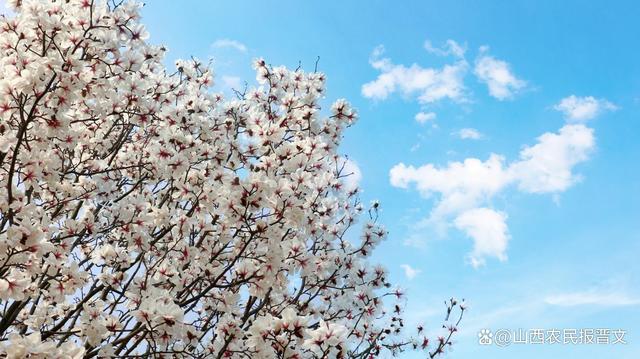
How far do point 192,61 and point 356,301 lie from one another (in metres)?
4.23

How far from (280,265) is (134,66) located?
7.95ft

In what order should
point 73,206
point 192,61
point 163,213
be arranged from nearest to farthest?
1. point 163,213
2. point 73,206
3. point 192,61

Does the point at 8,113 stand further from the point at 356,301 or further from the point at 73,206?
the point at 356,301

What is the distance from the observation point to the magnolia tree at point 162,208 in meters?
4.61

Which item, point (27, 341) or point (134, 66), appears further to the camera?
point (134, 66)

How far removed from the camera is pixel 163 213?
20.4 ft

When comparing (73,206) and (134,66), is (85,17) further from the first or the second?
(73,206)

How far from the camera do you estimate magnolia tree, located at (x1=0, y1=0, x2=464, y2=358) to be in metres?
4.61

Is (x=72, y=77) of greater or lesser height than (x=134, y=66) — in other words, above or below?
below

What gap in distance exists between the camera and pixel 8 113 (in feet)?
15.4

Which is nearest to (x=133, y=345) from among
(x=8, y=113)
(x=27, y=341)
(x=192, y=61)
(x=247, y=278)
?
(x=247, y=278)

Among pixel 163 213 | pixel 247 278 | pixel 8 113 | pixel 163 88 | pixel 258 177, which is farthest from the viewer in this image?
pixel 163 88

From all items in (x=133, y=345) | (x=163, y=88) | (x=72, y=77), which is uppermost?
(x=163, y=88)

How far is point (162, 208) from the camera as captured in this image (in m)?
6.30
